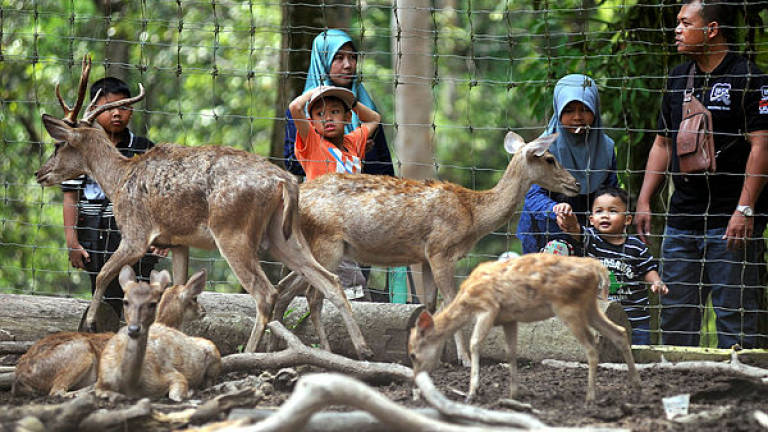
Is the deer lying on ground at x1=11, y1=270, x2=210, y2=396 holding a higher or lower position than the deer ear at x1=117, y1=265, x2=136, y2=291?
lower

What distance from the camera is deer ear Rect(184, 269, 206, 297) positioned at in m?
7.13

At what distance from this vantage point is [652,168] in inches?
336

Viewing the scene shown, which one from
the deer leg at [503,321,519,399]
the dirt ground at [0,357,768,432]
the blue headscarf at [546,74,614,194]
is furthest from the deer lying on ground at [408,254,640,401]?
the blue headscarf at [546,74,614,194]

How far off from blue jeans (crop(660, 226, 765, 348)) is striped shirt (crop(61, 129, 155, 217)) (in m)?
4.75

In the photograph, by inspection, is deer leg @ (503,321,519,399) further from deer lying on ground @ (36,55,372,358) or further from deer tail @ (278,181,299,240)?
deer tail @ (278,181,299,240)

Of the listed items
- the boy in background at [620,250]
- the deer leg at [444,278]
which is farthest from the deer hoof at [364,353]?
the boy in background at [620,250]

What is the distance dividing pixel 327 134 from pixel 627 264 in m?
2.77

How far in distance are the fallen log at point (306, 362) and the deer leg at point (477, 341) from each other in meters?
0.90

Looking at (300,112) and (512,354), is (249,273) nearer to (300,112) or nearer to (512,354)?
(300,112)

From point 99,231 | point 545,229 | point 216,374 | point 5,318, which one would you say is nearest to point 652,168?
point 545,229

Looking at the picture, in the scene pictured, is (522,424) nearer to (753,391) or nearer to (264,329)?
(753,391)

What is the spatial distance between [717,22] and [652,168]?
1.31 meters

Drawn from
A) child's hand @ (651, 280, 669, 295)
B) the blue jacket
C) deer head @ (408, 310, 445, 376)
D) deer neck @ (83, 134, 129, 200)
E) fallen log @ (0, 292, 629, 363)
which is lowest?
fallen log @ (0, 292, 629, 363)

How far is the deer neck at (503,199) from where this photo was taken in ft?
26.3
